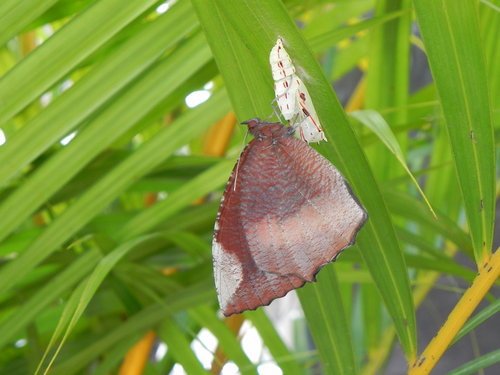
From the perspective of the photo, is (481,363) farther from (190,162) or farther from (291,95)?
(190,162)

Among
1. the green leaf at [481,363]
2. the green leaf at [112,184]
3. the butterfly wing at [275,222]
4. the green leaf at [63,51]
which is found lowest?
the green leaf at [481,363]

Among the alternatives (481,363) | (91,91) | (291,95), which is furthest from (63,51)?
(481,363)

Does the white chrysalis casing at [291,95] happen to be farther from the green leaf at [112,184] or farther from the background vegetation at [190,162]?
the green leaf at [112,184]

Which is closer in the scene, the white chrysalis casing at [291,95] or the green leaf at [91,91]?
the white chrysalis casing at [291,95]

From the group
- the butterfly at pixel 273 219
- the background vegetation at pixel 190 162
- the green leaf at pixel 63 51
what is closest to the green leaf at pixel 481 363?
the background vegetation at pixel 190 162

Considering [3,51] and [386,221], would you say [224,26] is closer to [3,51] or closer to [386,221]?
[386,221]

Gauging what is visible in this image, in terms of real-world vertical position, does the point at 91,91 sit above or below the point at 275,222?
above

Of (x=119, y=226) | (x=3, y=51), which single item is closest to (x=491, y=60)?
(x=119, y=226)
